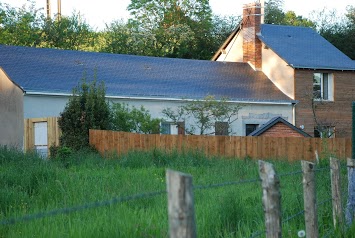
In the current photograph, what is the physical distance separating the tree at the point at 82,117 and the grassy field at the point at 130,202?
6810mm

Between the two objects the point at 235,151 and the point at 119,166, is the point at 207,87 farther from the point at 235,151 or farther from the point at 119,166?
the point at 119,166

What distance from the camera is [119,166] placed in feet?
62.1

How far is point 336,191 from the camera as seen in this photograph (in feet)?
31.3

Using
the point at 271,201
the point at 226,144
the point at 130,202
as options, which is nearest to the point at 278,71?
the point at 226,144

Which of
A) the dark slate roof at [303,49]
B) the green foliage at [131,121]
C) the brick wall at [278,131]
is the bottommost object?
the brick wall at [278,131]

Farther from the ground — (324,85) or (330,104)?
(324,85)

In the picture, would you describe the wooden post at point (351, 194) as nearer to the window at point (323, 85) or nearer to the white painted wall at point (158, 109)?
the white painted wall at point (158, 109)

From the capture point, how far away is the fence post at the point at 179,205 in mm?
4590

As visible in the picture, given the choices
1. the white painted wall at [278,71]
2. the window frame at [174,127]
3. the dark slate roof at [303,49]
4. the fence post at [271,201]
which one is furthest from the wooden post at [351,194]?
the white painted wall at [278,71]

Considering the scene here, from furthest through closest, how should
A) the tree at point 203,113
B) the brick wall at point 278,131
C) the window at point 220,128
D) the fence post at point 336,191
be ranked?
the window at point 220,128 → the tree at point 203,113 → the brick wall at point 278,131 → the fence post at point 336,191

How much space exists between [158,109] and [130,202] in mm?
21955

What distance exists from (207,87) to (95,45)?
22566mm

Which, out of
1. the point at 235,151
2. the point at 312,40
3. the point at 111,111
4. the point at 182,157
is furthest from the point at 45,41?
the point at 182,157

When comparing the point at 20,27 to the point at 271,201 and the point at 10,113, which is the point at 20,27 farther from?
the point at 271,201
